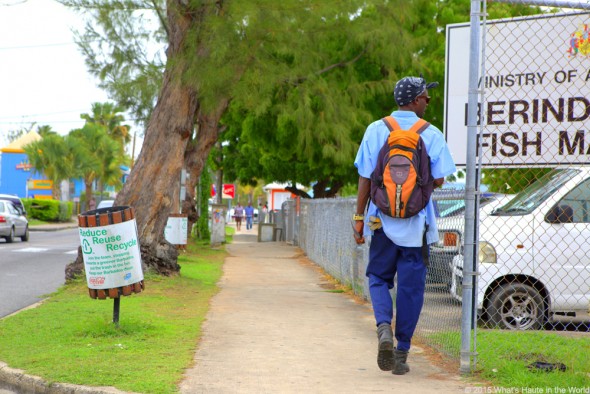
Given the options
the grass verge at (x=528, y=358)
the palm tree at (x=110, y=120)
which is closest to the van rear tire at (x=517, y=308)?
the grass verge at (x=528, y=358)

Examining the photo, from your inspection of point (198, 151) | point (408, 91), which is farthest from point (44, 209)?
point (408, 91)

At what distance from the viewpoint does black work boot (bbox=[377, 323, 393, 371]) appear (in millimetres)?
5754

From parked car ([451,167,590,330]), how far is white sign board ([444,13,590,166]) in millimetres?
2606

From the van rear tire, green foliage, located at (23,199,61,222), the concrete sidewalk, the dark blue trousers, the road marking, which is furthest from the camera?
green foliage, located at (23,199,61,222)

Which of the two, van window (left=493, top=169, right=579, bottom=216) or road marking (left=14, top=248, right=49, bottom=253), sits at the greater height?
van window (left=493, top=169, right=579, bottom=216)

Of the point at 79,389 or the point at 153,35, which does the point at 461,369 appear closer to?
the point at 79,389

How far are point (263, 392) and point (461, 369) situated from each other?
1473 millimetres

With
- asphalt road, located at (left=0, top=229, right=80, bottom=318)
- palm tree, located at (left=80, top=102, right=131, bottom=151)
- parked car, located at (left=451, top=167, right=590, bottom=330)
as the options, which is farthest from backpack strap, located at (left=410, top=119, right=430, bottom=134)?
palm tree, located at (left=80, top=102, right=131, bottom=151)

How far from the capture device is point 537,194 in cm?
895

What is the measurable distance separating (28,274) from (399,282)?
38.2ft

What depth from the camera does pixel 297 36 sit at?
14.8 m

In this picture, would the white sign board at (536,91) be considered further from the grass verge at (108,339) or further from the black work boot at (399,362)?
the grass verge at (108,339)

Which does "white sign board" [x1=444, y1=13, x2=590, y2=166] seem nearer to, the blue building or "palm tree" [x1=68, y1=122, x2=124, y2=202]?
"palm tree" [x1=68, y1=122, x2=124, y2=202]

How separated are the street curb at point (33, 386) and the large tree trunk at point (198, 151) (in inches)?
421
